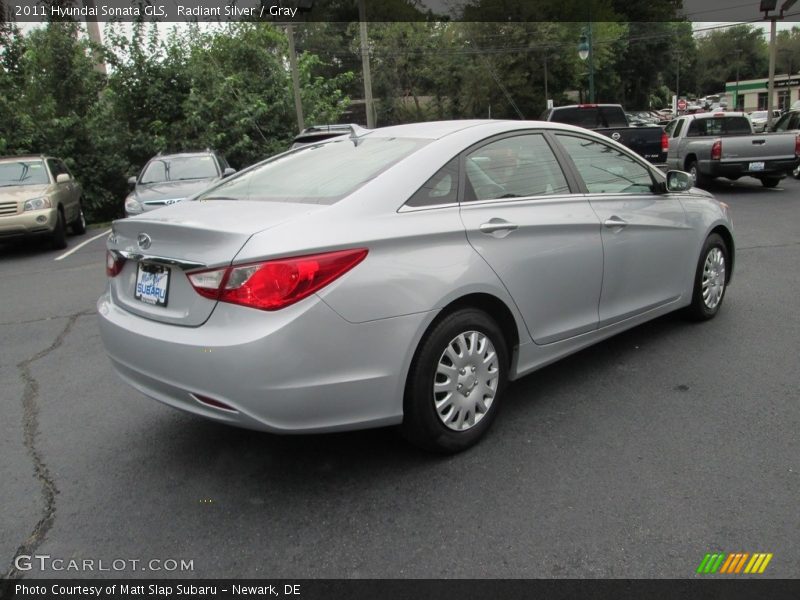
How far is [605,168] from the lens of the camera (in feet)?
14.8

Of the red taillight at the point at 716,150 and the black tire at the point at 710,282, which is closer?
the black tire at the point at 710,282

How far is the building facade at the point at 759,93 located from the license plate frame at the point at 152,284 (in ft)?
288

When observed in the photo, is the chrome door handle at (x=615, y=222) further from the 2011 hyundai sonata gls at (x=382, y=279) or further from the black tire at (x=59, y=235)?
the black tire at (x=59, y=235)

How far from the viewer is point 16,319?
6793 mm

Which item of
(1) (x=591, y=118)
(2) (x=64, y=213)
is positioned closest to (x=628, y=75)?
(1) (x=591, y=118)

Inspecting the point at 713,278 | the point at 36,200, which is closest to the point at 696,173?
the point at 713,278

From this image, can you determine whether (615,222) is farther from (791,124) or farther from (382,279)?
(791,124)

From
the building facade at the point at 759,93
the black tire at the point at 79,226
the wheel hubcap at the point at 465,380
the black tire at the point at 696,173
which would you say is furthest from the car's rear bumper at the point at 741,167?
the building facade at the point at 759,93

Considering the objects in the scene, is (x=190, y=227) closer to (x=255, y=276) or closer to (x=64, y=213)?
(x=255, y=276)

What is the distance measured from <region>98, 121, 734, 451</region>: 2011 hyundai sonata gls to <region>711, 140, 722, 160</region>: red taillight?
10667 mm

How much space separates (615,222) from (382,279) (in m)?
1.94

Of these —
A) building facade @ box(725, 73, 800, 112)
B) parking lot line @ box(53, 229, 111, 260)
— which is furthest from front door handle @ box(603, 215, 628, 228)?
building facade @ box(725, 73, 800, 112)

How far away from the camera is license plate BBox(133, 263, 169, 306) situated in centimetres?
312

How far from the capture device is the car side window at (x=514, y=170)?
364 centimetres
